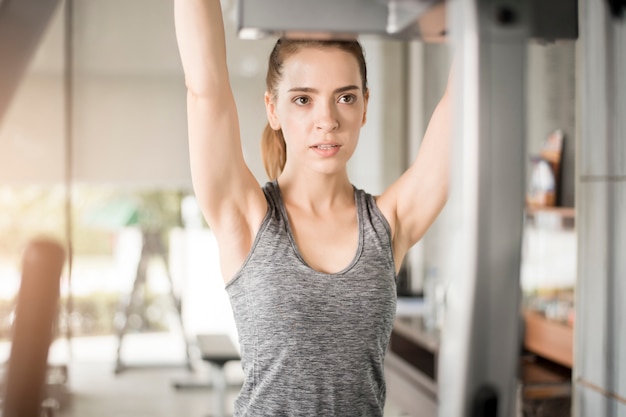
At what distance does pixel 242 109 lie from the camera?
3463mm

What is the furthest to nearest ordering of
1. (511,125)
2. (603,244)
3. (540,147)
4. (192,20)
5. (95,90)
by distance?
1. (95,90)
2. (540,147)
3. (603,244)
4. (192,20)
5. (511,125)

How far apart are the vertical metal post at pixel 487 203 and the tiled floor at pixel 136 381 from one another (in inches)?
118

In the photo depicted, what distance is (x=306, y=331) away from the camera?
822 millimetres

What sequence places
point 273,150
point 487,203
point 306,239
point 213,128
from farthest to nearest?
point 273,150 → point 306,239 → point 213,128 → point 487,203

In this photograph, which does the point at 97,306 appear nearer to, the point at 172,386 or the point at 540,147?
the point at 172,386

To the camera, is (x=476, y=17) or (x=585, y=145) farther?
(x=585, y=145)

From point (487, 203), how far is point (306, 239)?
0.50 metres

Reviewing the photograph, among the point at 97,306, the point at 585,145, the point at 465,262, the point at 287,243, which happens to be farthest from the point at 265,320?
the point at 97,306

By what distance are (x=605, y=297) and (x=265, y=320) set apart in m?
0.48

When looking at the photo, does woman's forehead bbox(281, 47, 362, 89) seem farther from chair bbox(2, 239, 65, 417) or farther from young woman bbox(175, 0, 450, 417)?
chair bbox(2, 239, 65, 417)

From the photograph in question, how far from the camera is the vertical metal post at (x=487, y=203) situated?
40 centimetres

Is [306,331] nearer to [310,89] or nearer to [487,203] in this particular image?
[310,89]

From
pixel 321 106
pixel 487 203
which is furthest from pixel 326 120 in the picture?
pixel 487 203

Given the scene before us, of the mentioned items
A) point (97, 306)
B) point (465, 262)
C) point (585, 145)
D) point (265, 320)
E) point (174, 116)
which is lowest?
point (97, 306)
